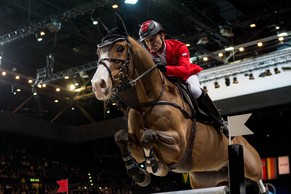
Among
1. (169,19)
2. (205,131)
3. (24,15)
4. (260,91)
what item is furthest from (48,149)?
(205,131)

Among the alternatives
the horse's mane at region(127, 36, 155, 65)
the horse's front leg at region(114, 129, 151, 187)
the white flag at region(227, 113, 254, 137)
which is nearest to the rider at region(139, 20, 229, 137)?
the horse's mane at region(127, 36, 155, 65)

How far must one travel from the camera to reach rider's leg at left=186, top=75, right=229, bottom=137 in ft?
13.9

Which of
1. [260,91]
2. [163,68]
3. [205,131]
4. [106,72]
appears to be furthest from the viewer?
[260,91]

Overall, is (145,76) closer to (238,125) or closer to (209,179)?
(238,125)

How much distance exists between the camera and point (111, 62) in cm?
339

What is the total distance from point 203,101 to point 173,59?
1.67ft

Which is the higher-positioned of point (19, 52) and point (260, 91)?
point (19, 52)

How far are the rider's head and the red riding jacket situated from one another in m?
0.09

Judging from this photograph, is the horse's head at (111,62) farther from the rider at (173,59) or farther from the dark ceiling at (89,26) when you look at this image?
the dark ceiling at (89,26)

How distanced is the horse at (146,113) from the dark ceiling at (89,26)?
680 cm

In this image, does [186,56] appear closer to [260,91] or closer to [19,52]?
[260,91]

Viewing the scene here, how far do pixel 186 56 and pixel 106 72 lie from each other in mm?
1131

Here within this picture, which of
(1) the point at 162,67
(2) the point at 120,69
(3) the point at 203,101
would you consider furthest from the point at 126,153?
(3) the point at 203,101

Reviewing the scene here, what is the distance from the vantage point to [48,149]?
19797 millimetres
